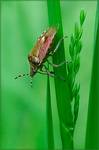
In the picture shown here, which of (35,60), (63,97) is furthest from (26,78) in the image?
(63,97)

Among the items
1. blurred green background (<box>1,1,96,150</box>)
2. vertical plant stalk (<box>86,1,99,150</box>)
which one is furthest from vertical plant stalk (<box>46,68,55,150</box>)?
blurred green background (<box>1,1,96,150</box>)

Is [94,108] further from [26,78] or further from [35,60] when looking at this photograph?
[26,78]

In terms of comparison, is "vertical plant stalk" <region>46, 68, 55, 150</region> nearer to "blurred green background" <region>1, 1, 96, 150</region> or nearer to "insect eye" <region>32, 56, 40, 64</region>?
"blurred green background" <region>1, 1, 96, 150</region>

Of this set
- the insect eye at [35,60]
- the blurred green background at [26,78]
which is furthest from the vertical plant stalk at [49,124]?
the insect eye at [35,60]

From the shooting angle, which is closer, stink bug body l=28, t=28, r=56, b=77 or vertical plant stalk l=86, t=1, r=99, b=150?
vertical plant stalk l=86, t=1, r=99, b=150

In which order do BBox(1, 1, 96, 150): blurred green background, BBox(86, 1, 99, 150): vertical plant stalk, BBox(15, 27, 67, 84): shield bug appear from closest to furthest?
BBox(86, 1, 99, 150): vertical plant stalk
BBox(15, 27, 67, 84): shield bug
BBox(1, 1, 96, 150): blurred green background

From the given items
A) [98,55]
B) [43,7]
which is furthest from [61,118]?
[43,7]

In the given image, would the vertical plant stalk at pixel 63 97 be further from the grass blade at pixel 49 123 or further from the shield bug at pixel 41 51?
the shield bug at pixel 41 51

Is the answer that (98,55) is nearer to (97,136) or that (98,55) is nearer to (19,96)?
(97,136)
